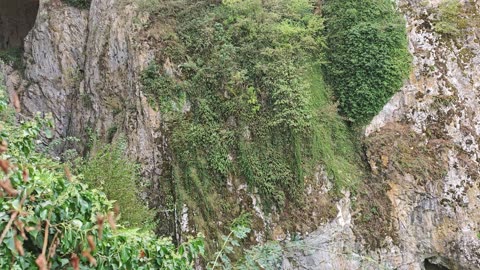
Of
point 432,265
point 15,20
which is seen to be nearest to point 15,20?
point 15,20

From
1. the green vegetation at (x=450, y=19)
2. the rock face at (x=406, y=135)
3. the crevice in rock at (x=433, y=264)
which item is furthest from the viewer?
the green vegetation at (x=450, y=19)

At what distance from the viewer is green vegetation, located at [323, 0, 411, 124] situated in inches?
316

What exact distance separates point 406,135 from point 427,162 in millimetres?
Result: 643

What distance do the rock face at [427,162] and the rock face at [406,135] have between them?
0.02 m

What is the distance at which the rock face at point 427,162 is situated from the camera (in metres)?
7.35

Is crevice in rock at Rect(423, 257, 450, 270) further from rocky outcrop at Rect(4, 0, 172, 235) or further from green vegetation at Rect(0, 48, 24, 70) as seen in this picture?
green vegetation at Rect(0, 48, 24, 70)

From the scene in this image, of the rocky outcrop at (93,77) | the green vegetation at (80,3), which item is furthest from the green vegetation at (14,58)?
the green vegetation at (80,3)

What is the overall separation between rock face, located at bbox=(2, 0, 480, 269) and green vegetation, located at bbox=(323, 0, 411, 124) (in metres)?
0.39

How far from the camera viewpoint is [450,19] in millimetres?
8703

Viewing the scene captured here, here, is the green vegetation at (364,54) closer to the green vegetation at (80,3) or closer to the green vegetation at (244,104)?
the green vegetation at (244,104)

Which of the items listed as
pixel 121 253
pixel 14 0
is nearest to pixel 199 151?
pixel 121 253

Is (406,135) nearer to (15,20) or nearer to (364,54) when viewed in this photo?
(364,54)

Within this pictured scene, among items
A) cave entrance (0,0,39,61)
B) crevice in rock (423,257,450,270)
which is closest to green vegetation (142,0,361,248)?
crevice in rock (423,257,450,270)

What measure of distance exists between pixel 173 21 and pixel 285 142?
3393 mm
